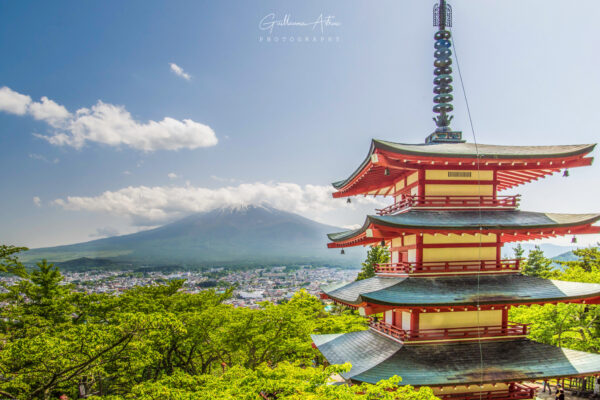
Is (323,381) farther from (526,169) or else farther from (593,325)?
(593,325)

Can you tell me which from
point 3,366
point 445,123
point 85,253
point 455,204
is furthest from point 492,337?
point 85,253

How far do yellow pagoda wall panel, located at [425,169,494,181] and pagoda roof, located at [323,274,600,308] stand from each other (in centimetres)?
292

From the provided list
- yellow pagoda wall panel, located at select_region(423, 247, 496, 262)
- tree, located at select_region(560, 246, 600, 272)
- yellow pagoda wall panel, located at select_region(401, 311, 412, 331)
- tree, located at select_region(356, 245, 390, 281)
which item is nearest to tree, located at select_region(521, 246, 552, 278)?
tree, located at select_region(560, 246, 600, 272)

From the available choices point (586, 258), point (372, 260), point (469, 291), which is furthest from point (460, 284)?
point (372, 260)

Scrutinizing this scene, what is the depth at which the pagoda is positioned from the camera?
9.31 meters

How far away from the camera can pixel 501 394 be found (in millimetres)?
10023

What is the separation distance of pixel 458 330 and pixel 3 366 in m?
12.2

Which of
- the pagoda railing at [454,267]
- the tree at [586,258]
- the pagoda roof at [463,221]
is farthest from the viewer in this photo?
the tree at [586,258]

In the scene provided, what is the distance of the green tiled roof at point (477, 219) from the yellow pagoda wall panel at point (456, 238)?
613 mm

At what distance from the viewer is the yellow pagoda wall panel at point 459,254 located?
35.7 feet

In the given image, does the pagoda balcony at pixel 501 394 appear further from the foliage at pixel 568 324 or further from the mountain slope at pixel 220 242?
the mountain slope at pixel 220 242

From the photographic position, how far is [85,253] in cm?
11462

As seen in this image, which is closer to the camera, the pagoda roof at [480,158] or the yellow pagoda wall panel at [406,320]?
the pagoda roof at [480,158]

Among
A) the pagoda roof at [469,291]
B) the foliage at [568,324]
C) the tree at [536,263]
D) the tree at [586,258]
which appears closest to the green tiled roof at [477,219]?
the pagoda roof at [469,291]
